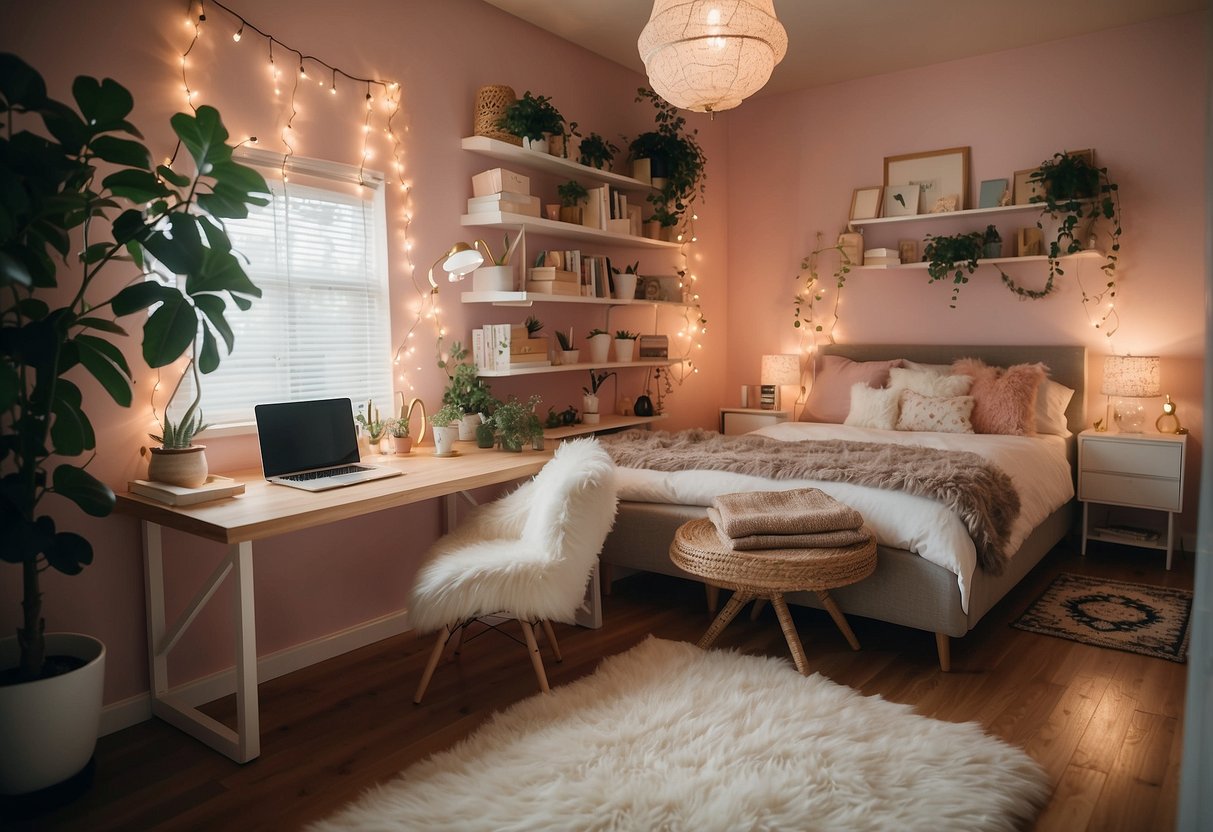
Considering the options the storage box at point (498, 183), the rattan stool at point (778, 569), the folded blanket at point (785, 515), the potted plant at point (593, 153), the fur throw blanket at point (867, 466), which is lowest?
the rattan stool at point (778, 569)

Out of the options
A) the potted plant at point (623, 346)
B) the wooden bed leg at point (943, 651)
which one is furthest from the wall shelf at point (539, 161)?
the wooden bed leg at point (943, 651)

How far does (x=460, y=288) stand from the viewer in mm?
3557

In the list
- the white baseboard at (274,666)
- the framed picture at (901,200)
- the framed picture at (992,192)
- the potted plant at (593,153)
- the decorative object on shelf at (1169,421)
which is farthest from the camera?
the framed picture at (901,200)

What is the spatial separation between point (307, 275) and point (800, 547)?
2.02 m

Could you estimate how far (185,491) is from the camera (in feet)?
7.54

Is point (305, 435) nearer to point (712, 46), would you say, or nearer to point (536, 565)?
point (536, 565)

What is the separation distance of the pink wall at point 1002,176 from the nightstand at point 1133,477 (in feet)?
1.02

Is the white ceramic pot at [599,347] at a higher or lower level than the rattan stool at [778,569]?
higher

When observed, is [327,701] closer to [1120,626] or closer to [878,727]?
[878,727]

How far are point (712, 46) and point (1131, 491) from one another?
10.2ft

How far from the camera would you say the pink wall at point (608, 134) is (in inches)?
97.6

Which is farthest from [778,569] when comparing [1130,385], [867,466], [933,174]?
[933,174]

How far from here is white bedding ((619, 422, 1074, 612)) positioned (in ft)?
8.96

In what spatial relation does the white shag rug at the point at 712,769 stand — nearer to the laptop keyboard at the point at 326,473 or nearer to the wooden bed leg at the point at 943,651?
the wooden bed leg at the point at 943,651
